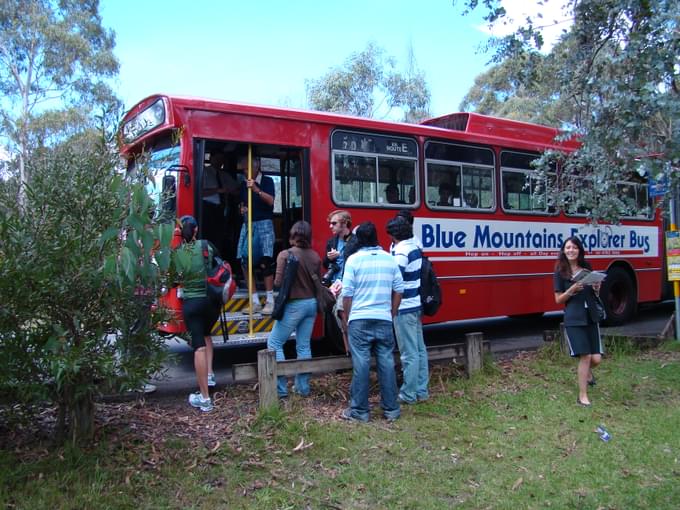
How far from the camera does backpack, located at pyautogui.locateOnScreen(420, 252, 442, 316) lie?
6.41 metres

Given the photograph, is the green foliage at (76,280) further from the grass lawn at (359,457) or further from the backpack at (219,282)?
→ the backpack at (219,282)

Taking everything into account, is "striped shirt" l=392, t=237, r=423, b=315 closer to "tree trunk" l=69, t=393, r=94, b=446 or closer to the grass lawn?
the grass lawn

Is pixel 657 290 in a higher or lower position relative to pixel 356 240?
lower

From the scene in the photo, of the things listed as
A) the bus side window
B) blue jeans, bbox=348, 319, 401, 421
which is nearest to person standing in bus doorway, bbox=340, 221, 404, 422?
blue jeans, bbox=348, 319, 401, 421

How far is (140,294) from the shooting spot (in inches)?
157

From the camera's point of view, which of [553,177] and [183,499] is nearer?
[183,499]

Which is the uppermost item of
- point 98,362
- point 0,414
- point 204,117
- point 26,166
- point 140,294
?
point 204,117

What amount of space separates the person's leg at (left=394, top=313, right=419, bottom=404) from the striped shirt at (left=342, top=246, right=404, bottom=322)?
456 mm

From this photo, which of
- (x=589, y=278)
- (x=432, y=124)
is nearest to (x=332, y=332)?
(x=589, y=278)

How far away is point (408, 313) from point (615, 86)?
11.5 feet

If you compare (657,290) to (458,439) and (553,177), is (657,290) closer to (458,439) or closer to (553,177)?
(553,177)

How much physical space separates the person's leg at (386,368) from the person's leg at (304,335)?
0.77m

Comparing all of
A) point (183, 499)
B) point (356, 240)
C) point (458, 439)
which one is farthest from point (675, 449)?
point (183, 499)

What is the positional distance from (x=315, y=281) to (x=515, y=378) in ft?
8.88
